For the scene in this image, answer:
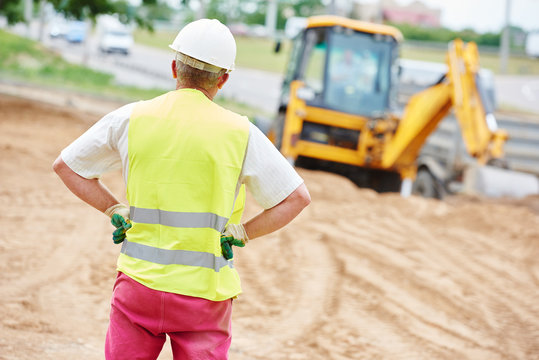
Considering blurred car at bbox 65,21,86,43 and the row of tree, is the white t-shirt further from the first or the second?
blurred car at bbox 65,21,86,43

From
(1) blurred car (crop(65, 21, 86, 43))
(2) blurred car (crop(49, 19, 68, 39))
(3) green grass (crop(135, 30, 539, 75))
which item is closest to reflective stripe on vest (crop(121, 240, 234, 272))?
(3) green grass (crop(135, 30, 539, 75))

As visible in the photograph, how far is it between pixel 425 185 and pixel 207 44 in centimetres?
1087

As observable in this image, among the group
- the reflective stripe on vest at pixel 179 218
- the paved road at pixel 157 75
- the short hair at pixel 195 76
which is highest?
the short hair at pixel 195 76

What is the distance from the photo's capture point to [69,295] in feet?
19.3

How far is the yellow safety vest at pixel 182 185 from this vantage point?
2.66 metres

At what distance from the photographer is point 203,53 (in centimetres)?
272

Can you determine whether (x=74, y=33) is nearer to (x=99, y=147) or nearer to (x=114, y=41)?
(x=114, y=41)

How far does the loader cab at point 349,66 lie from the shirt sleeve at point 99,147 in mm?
9735

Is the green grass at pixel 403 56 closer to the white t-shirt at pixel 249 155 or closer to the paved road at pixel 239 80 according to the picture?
the paved road at pixel 239 80

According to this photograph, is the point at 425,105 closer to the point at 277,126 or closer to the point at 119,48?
the point at 277,126

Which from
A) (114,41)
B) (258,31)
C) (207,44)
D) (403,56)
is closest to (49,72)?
(114,41)

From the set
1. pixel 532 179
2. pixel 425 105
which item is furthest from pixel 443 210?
pixel 532 179

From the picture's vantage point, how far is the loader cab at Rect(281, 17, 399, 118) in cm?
1248

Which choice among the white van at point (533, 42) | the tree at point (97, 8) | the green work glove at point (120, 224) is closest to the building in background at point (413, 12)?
the white van at point (533, 42)
